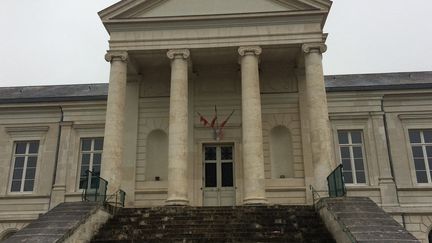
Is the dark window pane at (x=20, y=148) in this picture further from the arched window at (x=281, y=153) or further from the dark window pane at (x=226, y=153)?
the arched window at (x=281, y=153)

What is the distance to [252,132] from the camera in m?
16.5

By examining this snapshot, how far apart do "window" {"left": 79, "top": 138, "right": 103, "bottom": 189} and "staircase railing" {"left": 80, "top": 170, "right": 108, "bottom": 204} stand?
4863mm

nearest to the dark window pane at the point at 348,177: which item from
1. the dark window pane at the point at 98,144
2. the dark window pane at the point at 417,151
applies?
the dark window pane at the point at 417,151

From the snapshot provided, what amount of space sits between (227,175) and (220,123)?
226 cm

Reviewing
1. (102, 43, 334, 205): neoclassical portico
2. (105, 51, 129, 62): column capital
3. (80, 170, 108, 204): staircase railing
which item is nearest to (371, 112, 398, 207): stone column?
(102, 43, 334, 205): neoclassical portico

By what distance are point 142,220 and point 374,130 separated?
11807mm

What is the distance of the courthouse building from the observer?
56.2 ft

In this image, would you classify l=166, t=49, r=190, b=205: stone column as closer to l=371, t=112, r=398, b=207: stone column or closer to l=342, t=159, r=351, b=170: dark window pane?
l=342, t=159, r=351, b=170: dark window pane

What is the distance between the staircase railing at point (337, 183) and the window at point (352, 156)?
5.47 metres

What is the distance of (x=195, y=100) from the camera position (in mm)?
20047

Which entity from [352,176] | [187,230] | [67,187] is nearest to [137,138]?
[67,187]

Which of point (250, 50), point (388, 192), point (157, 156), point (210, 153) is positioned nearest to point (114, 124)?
point (157, 156)

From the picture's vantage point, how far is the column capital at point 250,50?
1772 centimetres

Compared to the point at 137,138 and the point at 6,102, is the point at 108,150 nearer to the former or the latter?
the point at 137,138
